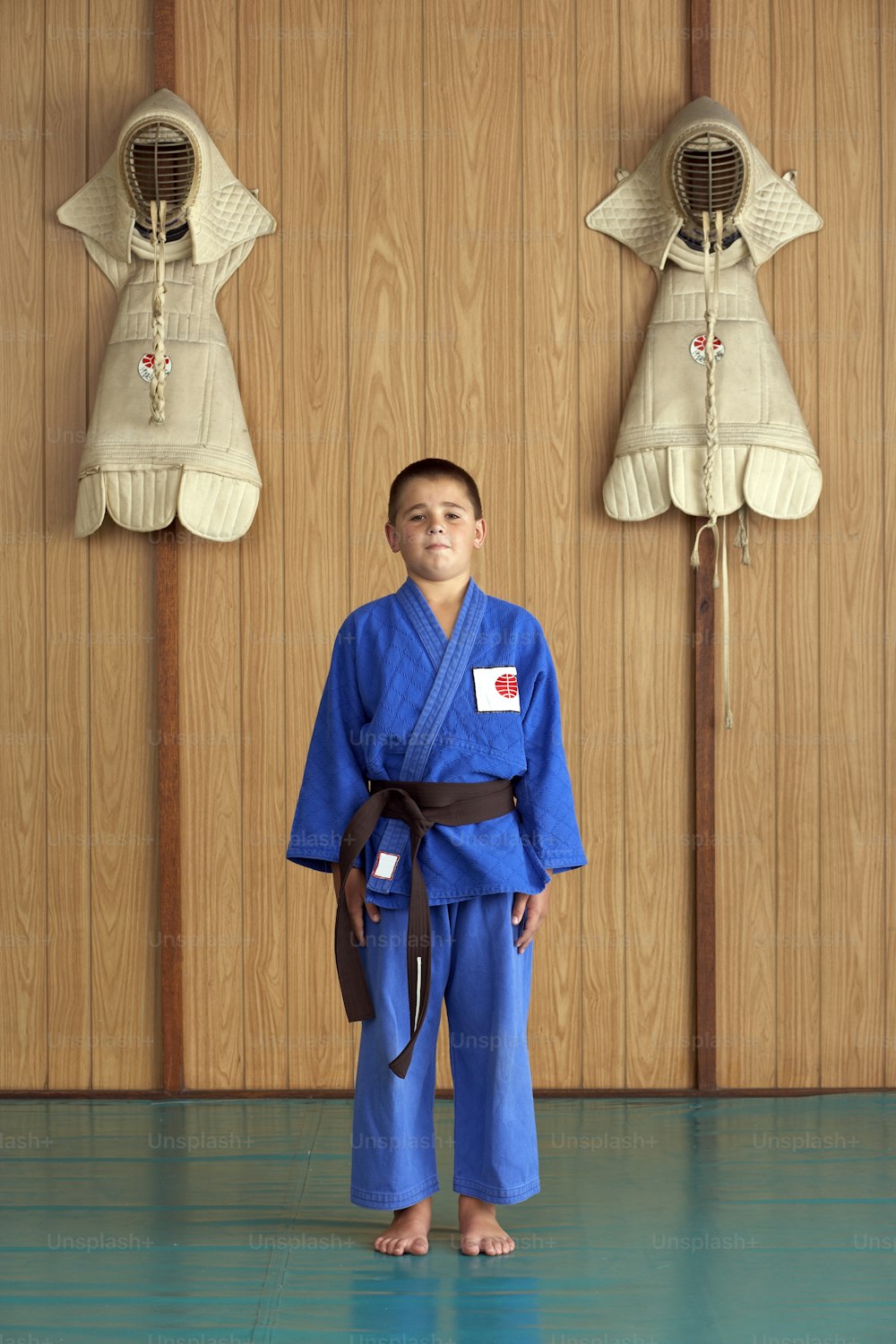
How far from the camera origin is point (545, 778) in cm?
220

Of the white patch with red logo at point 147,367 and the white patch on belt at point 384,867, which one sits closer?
the white patch on belt at point 384,867

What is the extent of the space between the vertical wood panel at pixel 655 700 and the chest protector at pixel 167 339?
93 cm

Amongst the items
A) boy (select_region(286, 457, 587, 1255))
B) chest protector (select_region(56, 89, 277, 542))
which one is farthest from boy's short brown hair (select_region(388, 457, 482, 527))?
chest protector (select_region(56, 89, 277, 542))

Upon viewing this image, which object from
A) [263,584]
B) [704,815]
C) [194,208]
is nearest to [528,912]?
[704,815]

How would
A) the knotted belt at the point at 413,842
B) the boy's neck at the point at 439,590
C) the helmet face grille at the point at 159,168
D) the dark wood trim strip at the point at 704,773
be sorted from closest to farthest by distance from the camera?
the knotted belt at the point at 413,842 → the boy's neck at the point at 439,590 → the helmet face grille at the point at 159,168 → the dark wood trim strip at the point at 704,773

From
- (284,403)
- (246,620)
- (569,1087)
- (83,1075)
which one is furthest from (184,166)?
(569,1087)

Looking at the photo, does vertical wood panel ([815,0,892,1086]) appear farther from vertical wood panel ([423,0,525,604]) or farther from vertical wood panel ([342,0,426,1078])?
vertical wood panel ([342,0,426,1078])

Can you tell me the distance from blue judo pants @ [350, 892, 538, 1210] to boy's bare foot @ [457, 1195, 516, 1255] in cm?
4

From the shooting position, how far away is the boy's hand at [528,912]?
2.15 meters

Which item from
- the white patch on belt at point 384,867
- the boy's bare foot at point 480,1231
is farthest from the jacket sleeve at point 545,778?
the boy's bare foot at point 480,1231

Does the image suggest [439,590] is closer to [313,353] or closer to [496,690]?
[496,690]

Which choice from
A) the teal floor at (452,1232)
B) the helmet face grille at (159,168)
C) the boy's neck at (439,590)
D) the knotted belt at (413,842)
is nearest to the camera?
the teal floor at (452,1232)

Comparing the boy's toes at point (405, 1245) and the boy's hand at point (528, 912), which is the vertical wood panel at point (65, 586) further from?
the boy's hand at point (528, 912)

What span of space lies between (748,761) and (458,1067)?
127 cm
